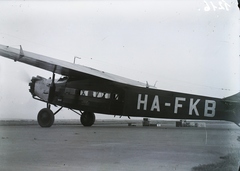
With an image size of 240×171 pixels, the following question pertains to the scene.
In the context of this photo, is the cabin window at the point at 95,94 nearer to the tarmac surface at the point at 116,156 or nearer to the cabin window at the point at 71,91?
the cabin window at the point at 71,91

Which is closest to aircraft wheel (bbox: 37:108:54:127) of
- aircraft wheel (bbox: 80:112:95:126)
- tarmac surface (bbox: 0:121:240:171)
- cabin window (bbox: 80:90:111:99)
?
cabin window (bbox: 80:90:111:99)

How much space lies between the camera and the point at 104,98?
12.1 metres

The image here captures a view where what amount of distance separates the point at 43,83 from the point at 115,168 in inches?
357

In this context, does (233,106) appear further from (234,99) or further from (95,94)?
(95,94)

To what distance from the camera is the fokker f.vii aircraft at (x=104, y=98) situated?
10.3 metres

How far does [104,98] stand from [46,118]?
2.40m

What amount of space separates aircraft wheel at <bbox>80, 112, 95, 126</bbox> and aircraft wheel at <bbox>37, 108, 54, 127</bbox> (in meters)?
1.86

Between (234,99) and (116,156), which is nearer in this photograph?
(116,156)

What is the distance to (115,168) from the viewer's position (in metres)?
4.65

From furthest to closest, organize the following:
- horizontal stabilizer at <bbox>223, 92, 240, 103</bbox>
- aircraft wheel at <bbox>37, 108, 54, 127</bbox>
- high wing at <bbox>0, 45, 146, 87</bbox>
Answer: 1. aircraft wheel at <bbox>37, 108, 54, 127</bbox>
2. high wing at <bbox>0, 45, 146, 87</bbox>
3. horizontal stabilizer at <bbox>223, 92, 240, 103</bbox>

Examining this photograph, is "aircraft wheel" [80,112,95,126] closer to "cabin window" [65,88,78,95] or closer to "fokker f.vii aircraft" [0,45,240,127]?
"fokker f.vii aircraft" [0,45,240,127]

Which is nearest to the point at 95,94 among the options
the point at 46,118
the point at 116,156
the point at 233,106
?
the point at 46,118

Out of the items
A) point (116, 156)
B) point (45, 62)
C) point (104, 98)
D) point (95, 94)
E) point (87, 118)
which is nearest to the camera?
point (116, 156)

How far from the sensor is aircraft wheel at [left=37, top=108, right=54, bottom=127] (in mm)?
11516
